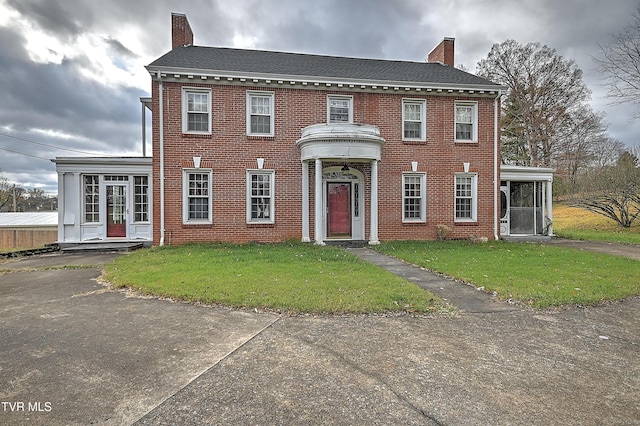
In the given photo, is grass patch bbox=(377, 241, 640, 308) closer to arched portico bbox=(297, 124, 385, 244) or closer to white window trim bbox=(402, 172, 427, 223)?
white window trim bbox=(402, 172, 427, 223)

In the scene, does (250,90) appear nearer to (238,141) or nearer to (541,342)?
(238,141)

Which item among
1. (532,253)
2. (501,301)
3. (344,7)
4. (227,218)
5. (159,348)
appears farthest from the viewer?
(344,7)

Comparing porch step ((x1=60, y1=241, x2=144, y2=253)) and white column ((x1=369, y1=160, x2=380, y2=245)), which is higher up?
white column ((x1=369, y1=160, x2=380, y2=245))

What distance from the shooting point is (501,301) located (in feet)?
18.7

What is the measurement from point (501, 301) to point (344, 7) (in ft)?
44.6

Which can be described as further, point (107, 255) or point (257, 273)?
point (107, 255)

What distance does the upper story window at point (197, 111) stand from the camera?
13.1m

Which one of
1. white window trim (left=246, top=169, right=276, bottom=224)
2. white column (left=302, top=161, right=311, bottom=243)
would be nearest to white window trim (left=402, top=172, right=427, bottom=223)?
white column (left=302, top=161, right=311, bottom=243)

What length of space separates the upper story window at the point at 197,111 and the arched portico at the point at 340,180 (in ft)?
11.9

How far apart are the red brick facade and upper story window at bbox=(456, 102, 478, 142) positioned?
20 cm

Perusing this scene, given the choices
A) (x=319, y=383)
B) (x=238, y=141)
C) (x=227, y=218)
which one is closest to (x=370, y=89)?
(x=238, y=141)

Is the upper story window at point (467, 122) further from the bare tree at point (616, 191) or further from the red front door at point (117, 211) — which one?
the red front door at point (117, 211)

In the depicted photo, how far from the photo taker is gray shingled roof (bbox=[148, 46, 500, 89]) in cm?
1327

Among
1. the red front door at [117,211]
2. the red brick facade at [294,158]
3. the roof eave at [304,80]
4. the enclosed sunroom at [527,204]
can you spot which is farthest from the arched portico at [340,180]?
the red front door at [117,211]
